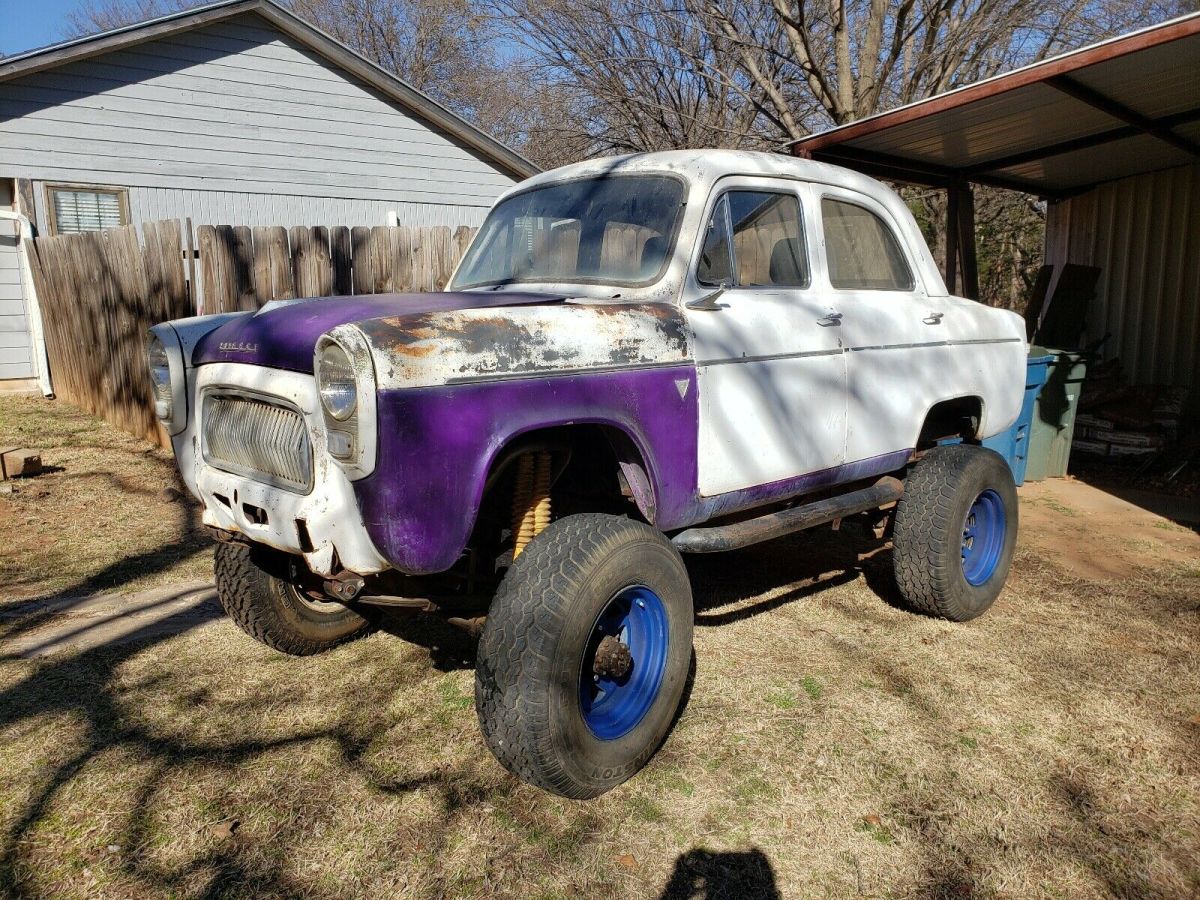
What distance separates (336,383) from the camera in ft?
8.48

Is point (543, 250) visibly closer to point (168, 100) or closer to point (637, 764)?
point (637, 764)

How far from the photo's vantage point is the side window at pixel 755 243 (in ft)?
11.9

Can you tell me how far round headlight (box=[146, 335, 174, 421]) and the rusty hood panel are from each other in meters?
1.26

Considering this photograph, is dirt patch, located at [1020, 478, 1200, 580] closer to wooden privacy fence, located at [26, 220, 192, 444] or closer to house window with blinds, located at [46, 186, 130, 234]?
wooden privacy fence, located at [26, 220, 192, 444]

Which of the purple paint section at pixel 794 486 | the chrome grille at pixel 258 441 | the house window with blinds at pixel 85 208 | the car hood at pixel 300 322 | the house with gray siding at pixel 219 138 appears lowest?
the purple paint section at pixel 794 486

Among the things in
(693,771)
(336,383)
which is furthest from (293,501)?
(693,771)

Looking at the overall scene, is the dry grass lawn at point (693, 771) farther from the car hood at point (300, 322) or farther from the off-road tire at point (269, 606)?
the car hood at point (300, 322)

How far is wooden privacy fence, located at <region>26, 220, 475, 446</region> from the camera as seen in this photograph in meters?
7.12

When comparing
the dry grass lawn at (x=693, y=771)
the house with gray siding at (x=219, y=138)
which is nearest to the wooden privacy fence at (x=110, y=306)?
the house with gray siding at (x=219, y=138)

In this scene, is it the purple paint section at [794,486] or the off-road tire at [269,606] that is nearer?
the purple paint section at [794,486]

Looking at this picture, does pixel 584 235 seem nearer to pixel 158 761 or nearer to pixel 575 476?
pixel 575 476

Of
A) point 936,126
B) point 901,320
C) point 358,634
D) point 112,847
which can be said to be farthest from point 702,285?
point 936,126

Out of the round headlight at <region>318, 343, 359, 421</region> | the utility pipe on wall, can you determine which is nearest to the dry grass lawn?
the round headlight at <region>318, 343, 359, 421</region>

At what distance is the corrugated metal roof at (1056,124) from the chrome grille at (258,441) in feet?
17.3
